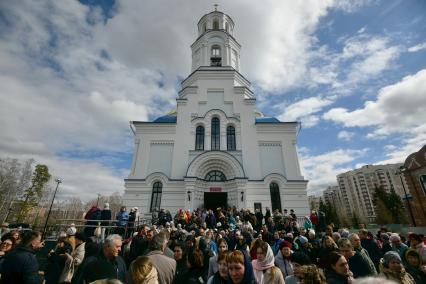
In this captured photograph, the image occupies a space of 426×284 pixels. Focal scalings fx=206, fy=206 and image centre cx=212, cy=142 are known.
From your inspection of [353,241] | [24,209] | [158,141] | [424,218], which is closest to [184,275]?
[353,241]

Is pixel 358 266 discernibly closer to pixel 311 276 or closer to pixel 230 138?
pixel 311 276

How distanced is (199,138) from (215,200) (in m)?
5.96

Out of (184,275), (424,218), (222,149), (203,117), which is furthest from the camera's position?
(424,218)

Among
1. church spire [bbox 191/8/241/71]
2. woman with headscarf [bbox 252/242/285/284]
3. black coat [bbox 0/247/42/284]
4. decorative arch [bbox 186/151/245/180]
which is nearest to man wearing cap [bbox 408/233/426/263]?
woman with headscarf [bbox 252/242/285/284]

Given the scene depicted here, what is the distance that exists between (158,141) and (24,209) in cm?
2412

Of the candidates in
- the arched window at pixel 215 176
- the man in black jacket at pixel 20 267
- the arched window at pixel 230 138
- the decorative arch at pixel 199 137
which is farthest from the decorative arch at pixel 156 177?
the man in black jacket at pixel 20 267

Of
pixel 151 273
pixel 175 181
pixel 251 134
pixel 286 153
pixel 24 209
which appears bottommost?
pixel 151 273

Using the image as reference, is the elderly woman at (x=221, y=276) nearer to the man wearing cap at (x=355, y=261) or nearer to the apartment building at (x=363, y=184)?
the man wearing cap at (x=355, y=261)

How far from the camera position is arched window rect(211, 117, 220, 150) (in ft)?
64.0

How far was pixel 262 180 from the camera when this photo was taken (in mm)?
17625

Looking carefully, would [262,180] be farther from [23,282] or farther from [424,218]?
[424,218]

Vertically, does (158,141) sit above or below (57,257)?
above

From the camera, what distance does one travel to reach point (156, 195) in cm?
1756

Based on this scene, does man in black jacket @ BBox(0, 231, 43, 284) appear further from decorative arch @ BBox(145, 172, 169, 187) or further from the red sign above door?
the red sign above door
